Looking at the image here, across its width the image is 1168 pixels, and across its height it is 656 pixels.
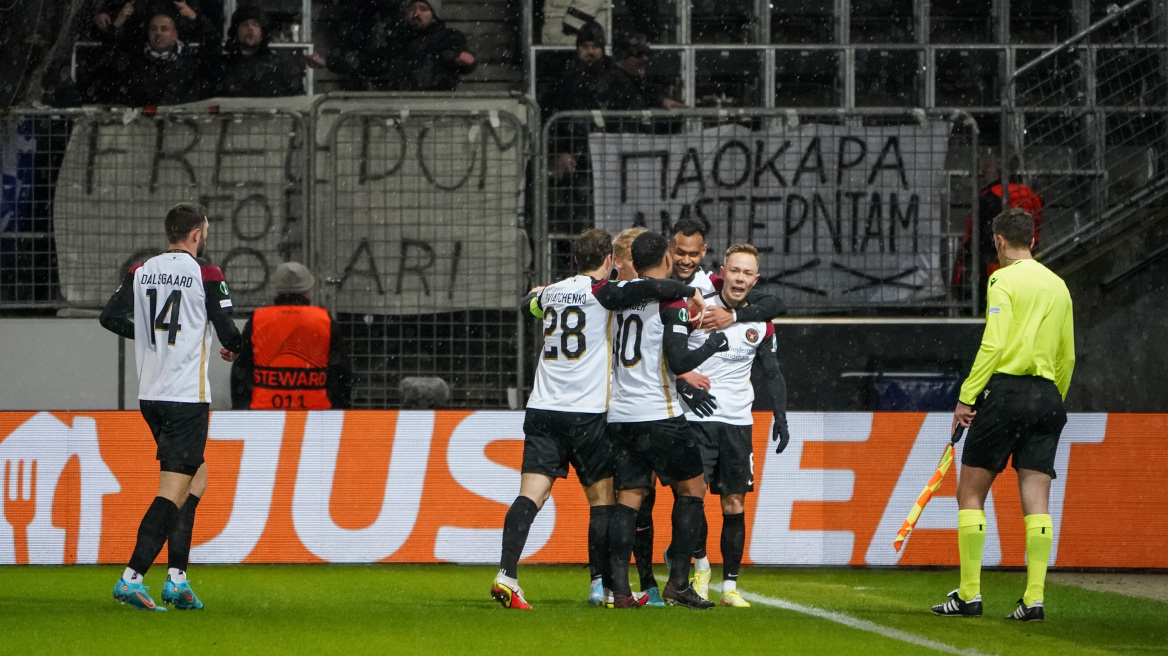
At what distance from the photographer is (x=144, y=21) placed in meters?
13.2

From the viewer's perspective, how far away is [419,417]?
10430 millimetres

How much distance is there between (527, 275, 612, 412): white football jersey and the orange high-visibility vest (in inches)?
147

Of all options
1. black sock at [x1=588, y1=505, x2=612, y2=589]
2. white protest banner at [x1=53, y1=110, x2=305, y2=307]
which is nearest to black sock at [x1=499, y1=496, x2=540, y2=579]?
black sock at [x1=588, y1=505, x2=612, y2=589]

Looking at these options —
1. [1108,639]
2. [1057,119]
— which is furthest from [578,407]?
[1057,119]

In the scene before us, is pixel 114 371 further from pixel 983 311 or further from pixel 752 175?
pixel 983 311

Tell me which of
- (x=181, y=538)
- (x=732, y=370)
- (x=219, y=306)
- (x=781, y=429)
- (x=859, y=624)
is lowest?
(x=859, y=624)

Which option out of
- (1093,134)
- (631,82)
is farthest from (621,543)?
(1093,134)

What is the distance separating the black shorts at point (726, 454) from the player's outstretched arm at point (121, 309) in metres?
2.99

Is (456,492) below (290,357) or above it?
below

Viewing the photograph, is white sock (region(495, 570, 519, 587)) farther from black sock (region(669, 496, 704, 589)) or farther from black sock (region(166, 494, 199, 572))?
black sock (region(166, 494, 199, 572))

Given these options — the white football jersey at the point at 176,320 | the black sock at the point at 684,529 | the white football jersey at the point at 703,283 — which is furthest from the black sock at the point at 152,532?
the white football jersey at the point at 703,283

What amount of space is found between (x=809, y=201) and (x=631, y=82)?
2.13m

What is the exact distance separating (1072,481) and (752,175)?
3.45 m

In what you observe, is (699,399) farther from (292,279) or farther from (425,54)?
(425,54)
